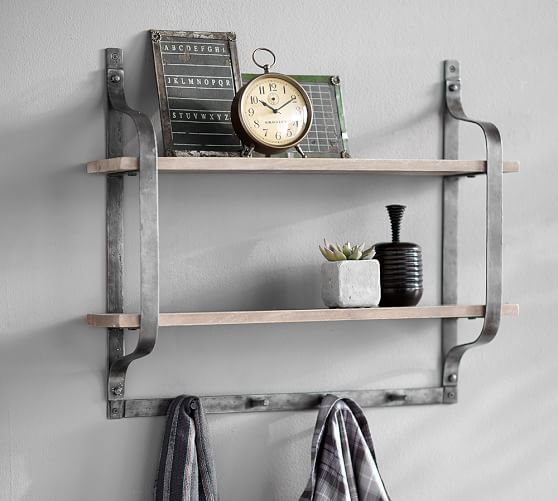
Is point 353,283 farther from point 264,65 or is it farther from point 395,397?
point 264,65

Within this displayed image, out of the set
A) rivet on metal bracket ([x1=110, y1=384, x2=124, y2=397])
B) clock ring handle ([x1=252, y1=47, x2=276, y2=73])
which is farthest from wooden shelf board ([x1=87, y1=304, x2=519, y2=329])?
clock ring handle ([x1=252, y1=47, x2=276, y2=73])

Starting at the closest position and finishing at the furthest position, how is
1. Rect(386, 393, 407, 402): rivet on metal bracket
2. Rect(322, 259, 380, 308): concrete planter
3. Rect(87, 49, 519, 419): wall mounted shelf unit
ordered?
Rect(87, 49, 519, 419): wall mounted shelf unit, Rect(322, 259, 380, 308): concrete planter, Rect(386, 393, 407, 402): rivet on metal bracket

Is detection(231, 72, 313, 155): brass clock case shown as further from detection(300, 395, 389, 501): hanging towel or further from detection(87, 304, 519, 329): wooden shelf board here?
detection(300, 395, 389, 501): hanging towel

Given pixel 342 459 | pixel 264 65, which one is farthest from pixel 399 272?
pixel 264 65

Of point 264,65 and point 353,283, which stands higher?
point 264,65

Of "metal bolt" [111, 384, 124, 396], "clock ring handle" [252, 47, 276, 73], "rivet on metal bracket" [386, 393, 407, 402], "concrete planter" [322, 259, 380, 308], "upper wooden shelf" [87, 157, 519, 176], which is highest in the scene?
"clock ring handle" [252, 47, 276, 73]

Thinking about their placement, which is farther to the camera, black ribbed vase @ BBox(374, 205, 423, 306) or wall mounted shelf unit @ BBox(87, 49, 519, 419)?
black ribbed vase @ BBox(374, 205, 423, 306)

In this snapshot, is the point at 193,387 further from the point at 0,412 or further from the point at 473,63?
the point at 473,63

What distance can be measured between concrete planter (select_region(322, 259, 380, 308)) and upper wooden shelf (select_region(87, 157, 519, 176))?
172 mm

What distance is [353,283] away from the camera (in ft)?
5.59

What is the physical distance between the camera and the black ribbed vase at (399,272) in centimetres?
176

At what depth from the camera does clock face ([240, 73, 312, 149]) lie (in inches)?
65.7

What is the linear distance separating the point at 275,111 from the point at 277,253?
288 mm

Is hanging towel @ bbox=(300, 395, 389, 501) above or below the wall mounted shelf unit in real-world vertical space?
below
